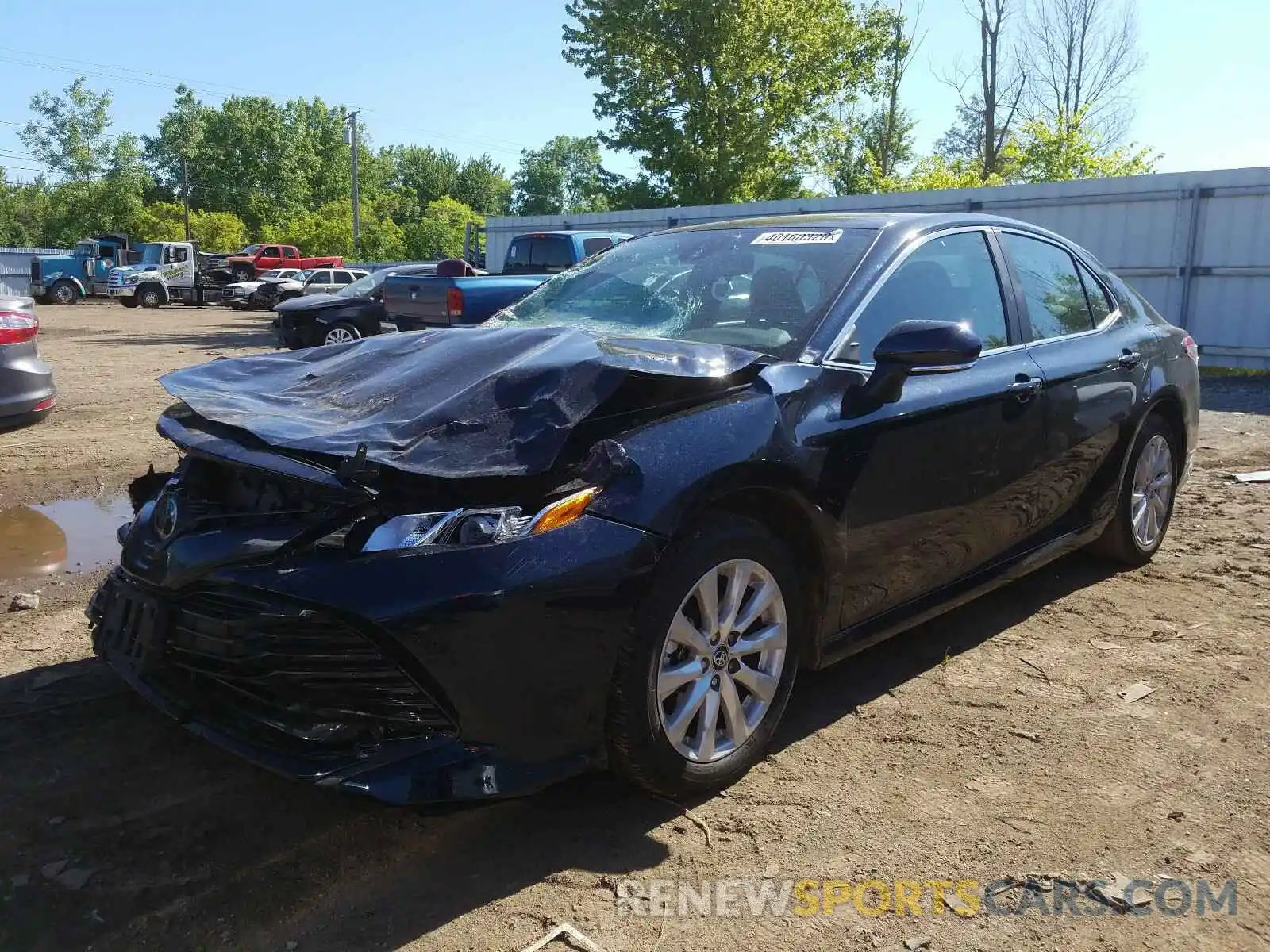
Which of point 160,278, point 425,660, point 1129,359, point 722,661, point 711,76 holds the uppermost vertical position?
point 711,76

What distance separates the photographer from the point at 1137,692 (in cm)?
366

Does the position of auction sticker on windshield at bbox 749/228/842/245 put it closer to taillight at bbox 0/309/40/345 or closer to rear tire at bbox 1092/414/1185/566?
rear tire at bbox 1092/414/1185/566

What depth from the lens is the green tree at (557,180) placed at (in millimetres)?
89188

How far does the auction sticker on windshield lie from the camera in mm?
3680

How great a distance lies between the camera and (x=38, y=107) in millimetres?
68438

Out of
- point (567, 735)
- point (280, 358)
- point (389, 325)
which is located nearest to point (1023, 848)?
point (567, 735)

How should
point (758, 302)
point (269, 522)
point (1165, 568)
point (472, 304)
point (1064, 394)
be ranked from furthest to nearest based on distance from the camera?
point (472, 304) < point (1165, 568) < point (1064, 394) < point (758, 302) < point (269, 522)

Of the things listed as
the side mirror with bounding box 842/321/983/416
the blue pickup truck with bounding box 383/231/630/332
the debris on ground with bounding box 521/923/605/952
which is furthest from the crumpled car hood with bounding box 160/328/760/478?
the blue pickup truck with bounding box 383/231/630/332

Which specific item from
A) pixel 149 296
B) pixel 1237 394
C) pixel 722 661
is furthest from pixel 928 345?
pixel 149 296

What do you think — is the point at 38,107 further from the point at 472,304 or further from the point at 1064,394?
the point at 1064,394

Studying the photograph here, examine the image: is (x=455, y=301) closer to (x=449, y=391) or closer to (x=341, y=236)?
(x=449, y=391)

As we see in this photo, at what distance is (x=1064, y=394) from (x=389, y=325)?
52.7 feet

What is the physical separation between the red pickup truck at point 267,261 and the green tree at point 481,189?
2098 inches

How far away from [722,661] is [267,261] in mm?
42638
